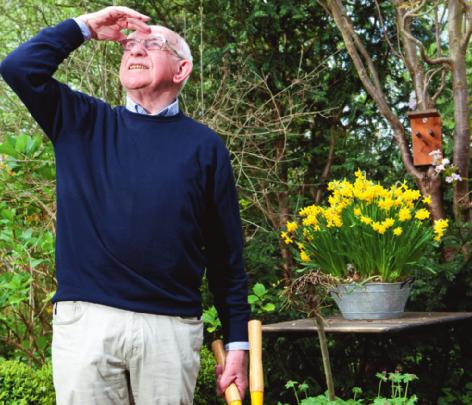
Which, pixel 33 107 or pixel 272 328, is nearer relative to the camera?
pixel 33 107

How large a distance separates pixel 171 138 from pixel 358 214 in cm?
167

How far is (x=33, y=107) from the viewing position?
2.04 m

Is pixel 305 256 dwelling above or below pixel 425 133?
below

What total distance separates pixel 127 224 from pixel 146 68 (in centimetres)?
50

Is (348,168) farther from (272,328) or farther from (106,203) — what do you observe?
(106,203)

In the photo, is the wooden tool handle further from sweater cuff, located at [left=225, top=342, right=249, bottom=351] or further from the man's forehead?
the man's forehead

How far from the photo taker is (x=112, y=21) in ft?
7.14

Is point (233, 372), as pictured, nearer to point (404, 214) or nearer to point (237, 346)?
point (237, 346)

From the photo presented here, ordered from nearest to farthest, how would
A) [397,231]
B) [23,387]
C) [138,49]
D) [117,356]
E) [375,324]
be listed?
[117,356], [138,49], [23,387], [375,324], [397,231]

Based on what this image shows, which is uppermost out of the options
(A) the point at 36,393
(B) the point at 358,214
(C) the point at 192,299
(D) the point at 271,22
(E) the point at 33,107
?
(D) the point at 271,22

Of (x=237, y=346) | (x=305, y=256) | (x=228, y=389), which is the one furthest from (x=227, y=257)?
(x=305, y=256)

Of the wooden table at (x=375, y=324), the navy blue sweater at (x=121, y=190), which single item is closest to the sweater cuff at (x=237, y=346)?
the navy blue sweater at (x=121, y=190)

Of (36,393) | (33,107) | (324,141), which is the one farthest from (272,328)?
(324,141)

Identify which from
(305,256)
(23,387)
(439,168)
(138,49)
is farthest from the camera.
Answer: (439,168)
